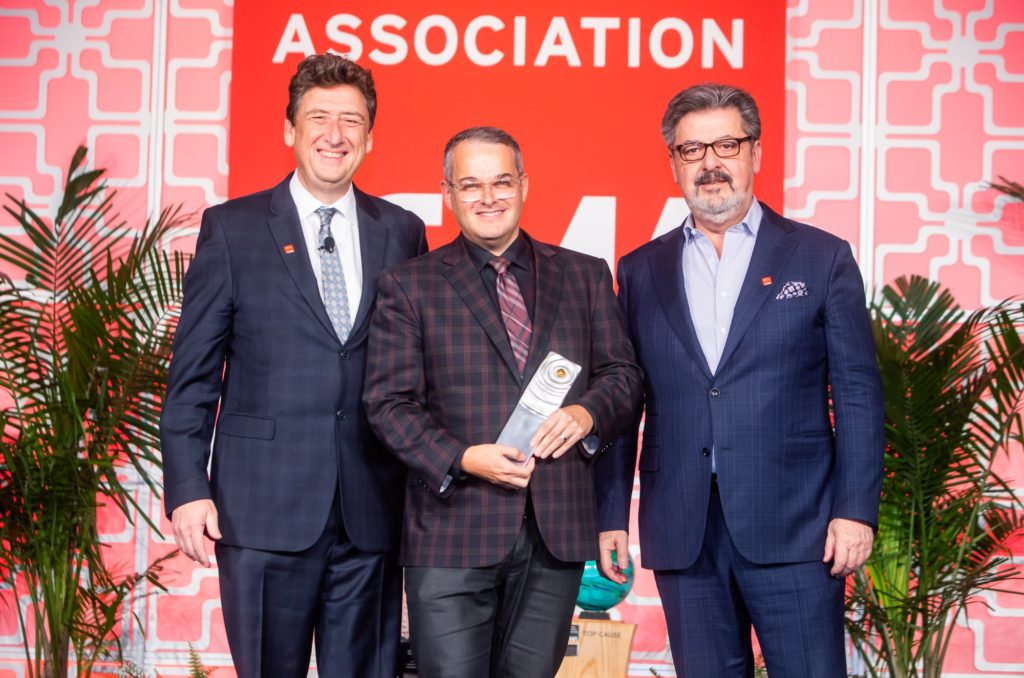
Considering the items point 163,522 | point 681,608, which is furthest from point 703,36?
point 163,522

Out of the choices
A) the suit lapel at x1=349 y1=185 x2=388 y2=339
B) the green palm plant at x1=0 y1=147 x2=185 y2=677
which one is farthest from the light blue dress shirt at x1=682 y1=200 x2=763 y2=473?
the green palm plant at x1=0 y1=147 x2=185 y2=677

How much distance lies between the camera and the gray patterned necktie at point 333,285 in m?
2.52

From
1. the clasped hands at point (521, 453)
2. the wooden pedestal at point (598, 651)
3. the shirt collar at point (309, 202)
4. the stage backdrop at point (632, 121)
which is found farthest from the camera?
the stage backdrop at point (632, 121)

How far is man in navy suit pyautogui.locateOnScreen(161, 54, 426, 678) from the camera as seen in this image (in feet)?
7.96

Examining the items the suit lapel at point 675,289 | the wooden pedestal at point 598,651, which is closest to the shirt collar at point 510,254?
the suit lapel at point 675,289

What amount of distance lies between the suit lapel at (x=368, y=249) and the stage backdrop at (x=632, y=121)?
6.03 feet

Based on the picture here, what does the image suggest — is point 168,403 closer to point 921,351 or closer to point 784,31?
point 921,351

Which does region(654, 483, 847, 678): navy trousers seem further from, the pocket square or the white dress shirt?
the white dress shirt

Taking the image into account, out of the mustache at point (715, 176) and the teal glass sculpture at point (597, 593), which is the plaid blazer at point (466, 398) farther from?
the teal glass sculpture at point (597, 593)

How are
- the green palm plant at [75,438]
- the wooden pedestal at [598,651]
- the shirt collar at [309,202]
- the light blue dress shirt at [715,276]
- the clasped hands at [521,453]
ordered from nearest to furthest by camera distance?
the clasped hands at [521,453] < the light blue dress shirt at [715,276] < the shirt collar at [309,202] < the green palm plant at [75,438] < the wooden pedestal at [598,651]

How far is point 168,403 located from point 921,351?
2.68 m

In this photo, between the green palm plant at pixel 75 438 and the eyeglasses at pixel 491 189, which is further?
the green palm plant at pixel 75 438

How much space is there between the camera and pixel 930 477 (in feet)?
12.3

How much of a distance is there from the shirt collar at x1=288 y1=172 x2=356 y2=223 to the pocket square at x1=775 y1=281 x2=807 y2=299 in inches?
42.7
